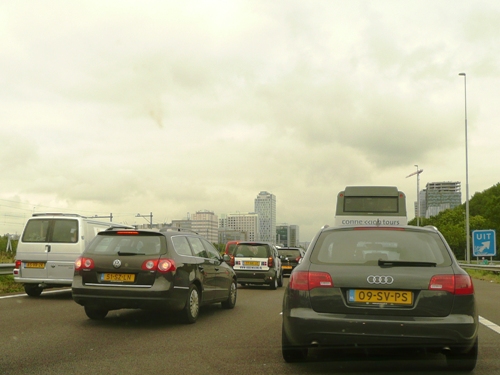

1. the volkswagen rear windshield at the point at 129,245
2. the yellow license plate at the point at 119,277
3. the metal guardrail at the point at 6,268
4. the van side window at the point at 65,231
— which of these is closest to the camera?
the yellow license plate at the point at 119,277

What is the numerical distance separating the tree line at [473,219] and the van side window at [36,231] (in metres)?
71.8

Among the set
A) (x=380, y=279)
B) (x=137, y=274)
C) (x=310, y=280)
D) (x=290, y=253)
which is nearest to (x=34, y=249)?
(x=137, y=274)

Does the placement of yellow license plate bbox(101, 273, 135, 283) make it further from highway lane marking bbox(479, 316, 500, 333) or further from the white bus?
the white bus

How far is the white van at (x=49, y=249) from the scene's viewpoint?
1427 centimetres

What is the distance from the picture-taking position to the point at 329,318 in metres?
5.99

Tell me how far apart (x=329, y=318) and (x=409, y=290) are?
31.1 inches

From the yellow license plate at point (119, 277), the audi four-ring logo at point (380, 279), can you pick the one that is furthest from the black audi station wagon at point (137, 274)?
the audi four-ring logo at point (380, 279)

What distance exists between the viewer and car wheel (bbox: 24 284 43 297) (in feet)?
48.5

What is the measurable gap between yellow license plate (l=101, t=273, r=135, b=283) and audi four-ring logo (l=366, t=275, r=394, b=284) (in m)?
4.63

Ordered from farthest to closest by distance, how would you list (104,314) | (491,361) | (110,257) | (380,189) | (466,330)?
1. (380,189)
2. (104,314)
3. (110,257)
4. (491,361)
5. (466,330)

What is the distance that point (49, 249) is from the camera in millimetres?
14445

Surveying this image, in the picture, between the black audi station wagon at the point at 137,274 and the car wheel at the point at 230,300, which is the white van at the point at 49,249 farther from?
the black audi station wagon at the point at 137,274

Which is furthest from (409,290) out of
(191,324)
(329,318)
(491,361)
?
(191,324)

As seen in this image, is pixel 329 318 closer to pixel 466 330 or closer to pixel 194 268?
pixel 466 330
